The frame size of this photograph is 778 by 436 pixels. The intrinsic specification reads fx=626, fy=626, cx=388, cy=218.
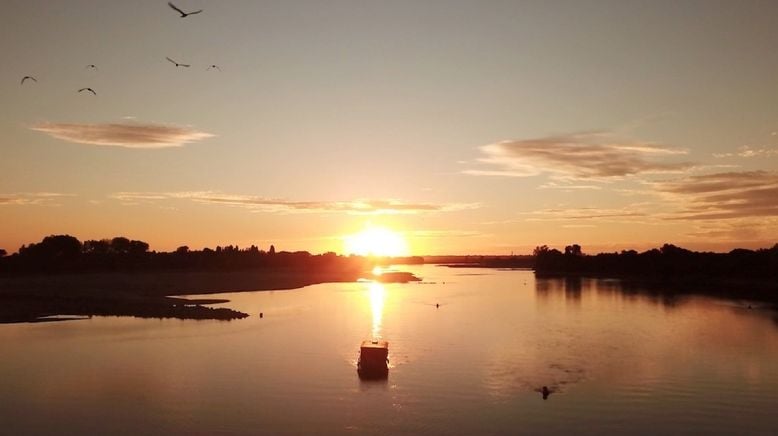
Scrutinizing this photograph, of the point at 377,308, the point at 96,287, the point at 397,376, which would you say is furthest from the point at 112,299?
the point at 397,376

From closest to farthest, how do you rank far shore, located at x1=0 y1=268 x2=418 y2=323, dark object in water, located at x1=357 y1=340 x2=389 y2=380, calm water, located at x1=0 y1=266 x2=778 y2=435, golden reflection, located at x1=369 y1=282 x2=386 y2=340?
calm water, located at x1=0 y1=266 x2=778 y2=435 → dark object in water, located at x1=357 y1=340 x2=389 y2=380 → golden reflection, located at x1=369 y1=282 x2=386 y2=340 → far shore, located at x1=0 y1=268 x2=418 y2=323

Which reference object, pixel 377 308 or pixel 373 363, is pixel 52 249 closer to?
pixel 377 308

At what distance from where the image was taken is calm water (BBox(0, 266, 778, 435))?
36.1 m

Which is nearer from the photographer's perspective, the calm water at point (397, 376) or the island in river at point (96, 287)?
the calm water at point (397, 376)

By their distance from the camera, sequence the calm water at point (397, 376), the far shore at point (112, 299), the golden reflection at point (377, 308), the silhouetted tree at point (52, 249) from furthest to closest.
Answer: the silhouetted tree at point (52, 249) < the far shore at point (112, 299) < the golden reflection at point (377, 308) < the calm water at point (397, 376)

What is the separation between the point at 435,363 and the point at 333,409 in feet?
55.5

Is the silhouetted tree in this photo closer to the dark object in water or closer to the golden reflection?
the golden reflection

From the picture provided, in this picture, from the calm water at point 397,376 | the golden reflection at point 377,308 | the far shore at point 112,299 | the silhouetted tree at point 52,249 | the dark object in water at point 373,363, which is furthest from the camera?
the silhouetted tree at point 52,249

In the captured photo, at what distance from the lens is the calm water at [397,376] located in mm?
36062

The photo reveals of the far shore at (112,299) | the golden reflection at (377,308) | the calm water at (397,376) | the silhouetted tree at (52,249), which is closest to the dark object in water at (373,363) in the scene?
the calm water at (397,376)

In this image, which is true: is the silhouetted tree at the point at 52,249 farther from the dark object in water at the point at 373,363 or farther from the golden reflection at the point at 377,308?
the dark object in water at the point at 373,363

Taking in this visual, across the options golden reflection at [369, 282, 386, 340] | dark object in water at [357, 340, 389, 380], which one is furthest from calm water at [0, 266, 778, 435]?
dark object in water at [357, 340, 389, 380]

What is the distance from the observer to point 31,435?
107 ft

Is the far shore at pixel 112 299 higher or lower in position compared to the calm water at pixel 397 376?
higher
